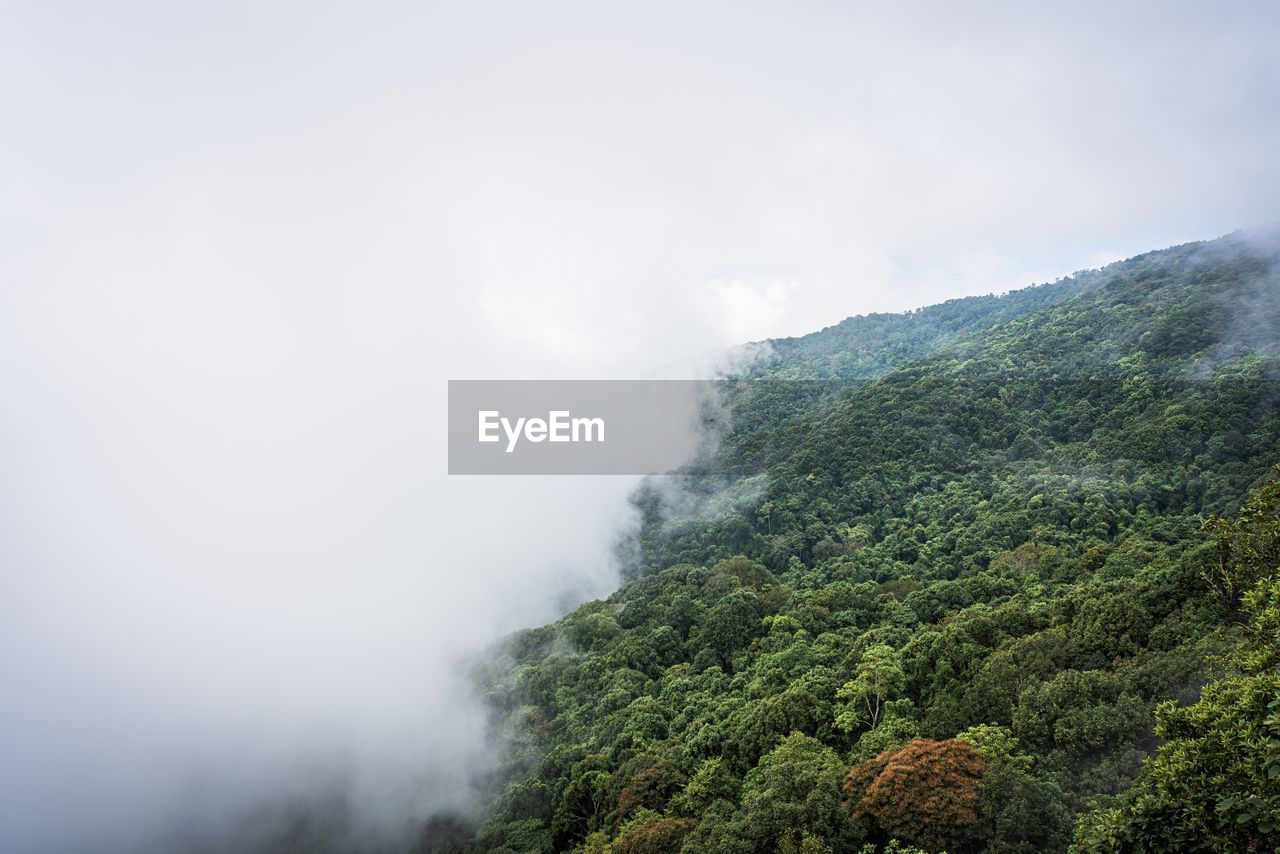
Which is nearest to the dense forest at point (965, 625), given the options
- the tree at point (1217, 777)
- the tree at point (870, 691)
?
the tree at point (1217, 777)

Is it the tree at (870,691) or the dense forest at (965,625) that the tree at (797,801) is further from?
the tree at (870,691)

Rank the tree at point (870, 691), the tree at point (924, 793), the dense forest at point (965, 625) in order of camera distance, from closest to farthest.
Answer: the dense forest at point (965, 625) → the tree at point (924, 793) → the tree at point (870, 691)

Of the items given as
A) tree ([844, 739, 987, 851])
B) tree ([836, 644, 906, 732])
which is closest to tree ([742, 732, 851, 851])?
tree ([844, 739, 987, 851])

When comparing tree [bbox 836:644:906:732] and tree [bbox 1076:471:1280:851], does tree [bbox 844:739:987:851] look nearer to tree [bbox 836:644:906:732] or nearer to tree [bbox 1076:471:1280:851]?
tree [bbox 836:644:906:732]

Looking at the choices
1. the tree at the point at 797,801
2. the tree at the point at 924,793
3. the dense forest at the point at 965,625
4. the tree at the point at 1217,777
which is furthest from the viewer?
the tree at the point at 797,801

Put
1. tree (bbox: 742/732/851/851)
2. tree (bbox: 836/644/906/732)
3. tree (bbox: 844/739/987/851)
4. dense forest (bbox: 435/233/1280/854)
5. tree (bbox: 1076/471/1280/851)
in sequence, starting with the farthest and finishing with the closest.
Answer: tree (bbox: 836/644/906/732)
tree (bbox: 742/732/851/851)
tree (bbox: 844/739/987/851)
dense forest (bbox: 435/233/1280/854)
tree (bbox: 1076/471/1280/851)

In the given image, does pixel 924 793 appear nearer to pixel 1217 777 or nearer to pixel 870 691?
pixel 870 691

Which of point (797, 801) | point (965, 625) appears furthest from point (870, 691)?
point (797, 801)

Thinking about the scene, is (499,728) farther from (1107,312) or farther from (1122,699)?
(1107,312)
